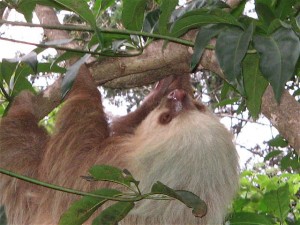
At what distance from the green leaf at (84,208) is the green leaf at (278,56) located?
0.73 meters

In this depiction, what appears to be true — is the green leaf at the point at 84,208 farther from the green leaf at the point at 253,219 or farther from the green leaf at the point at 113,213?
the green leaf at the point at 253,219

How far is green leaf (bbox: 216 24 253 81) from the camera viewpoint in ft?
5.61

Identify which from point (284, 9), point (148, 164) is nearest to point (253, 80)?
point (284, 9)

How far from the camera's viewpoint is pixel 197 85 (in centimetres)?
739

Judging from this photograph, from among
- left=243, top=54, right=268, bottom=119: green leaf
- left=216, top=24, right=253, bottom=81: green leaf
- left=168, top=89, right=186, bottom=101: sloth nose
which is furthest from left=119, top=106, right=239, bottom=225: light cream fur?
left=216, top=24, right=253, bottom=81: green leaf

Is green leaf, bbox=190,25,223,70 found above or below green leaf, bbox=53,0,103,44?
below

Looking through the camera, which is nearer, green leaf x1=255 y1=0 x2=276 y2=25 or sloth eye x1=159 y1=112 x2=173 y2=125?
green leaf x1=255 y1=0 x2=276 y2=25

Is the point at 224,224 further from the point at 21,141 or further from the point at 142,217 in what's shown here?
the point at 21,141

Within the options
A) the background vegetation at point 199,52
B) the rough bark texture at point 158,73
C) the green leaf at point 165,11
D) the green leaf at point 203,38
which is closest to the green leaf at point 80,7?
the background vegetation at point 199,52

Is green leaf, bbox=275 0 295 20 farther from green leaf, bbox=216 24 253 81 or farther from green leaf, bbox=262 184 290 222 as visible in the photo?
green leaf, bbox=262 184 290 222

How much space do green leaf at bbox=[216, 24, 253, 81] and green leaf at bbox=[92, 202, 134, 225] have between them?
2.14 feet

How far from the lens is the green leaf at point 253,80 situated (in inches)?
88.3

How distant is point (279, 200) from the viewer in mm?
3271

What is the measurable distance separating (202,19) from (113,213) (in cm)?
80
